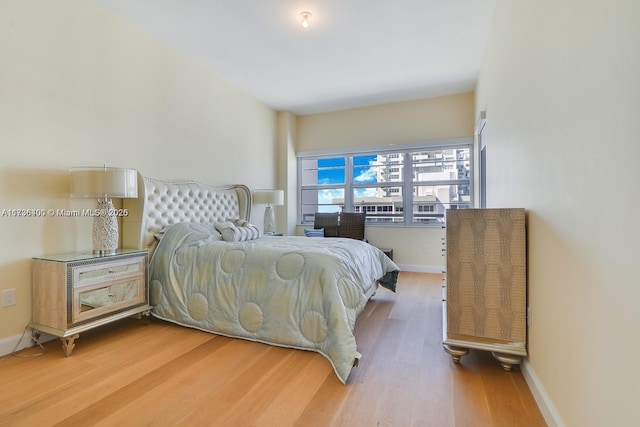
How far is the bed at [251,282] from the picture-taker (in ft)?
6.97

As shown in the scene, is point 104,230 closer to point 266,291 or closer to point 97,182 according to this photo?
point 97,182

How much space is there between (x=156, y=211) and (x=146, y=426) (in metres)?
2.09

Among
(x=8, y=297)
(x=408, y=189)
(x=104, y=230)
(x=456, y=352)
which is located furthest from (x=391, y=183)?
(x=8, y=297)

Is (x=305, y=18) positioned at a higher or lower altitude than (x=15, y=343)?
higher

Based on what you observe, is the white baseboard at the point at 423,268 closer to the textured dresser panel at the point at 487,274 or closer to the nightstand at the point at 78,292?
the textured dresser panel at the point at 487,274

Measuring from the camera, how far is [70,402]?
62.5 inches

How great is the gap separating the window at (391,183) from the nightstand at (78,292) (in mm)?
3632

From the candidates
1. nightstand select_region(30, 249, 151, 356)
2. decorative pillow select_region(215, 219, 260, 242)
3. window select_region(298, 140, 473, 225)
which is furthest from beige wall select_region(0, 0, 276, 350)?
window select_region(298, 140, 473, 225)

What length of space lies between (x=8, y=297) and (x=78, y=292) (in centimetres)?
47

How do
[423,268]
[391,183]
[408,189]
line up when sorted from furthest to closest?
1. [391,183]
2. [408,189]
3. [423,268]

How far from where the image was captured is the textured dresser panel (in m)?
1.83

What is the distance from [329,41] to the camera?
322 cm

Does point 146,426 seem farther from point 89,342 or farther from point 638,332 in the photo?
point 638,332

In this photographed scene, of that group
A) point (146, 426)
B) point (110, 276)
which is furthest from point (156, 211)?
point (146, 426)
